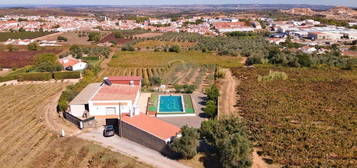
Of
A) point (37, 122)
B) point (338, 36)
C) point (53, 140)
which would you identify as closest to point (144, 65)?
point (37, 122)

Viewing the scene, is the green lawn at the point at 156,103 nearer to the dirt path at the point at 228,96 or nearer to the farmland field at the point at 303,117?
the dirt path at the point at 228,96

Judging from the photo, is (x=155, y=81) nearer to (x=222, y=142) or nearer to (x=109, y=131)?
(x=109, y=131)

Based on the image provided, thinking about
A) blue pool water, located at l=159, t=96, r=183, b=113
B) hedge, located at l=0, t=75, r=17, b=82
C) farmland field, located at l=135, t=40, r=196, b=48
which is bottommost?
blue pool water, located at l=159, t=96, r=183, b=113

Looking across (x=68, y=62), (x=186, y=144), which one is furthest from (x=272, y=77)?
(x=68, y=62)

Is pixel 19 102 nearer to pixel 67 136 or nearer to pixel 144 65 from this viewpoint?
pixel 67 136

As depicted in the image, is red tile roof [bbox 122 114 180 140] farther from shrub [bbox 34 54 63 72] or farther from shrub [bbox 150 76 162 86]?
shrub [bbox 34 54 63 72]

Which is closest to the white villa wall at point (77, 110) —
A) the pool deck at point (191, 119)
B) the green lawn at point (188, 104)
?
the pool deck at point (191, 119)

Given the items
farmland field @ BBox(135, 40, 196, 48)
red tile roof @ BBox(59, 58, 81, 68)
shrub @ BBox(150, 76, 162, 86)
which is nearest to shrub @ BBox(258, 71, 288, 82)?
shrub @ BBox(150, 76, 162, 86)
